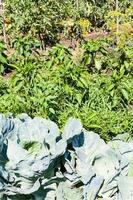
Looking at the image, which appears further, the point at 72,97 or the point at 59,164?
the point at 72,97

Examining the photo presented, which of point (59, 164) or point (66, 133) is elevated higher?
point (66, 133)

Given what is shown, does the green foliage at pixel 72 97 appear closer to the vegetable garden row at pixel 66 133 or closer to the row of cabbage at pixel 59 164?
the vegetable garden row at pixel 66 133

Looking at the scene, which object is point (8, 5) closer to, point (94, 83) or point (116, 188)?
point (94, 83)

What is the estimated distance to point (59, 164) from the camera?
326 centimetres

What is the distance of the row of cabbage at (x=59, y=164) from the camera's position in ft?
10.1

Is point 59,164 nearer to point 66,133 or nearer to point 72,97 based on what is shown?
point 66,133

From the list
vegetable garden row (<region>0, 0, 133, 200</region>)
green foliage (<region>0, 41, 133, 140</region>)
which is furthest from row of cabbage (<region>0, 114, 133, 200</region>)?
green foliage (<region>0, 41, 133, 140</region>)

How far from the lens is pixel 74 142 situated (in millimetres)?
3287

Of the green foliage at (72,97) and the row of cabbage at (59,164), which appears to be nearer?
the row of cabbage at (59,164)

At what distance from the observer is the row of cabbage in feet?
10.1

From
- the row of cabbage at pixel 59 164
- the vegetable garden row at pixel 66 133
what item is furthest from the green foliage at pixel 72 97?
the row of cabbage at pixel 59 164

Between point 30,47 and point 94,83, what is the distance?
2.59 m

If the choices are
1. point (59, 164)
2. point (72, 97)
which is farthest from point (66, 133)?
point (72, 97)

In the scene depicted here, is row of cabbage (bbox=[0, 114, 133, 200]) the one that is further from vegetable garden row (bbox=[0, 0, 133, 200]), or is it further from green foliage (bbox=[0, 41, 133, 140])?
green foliage (bbox=[0, 41, 133, 140])
